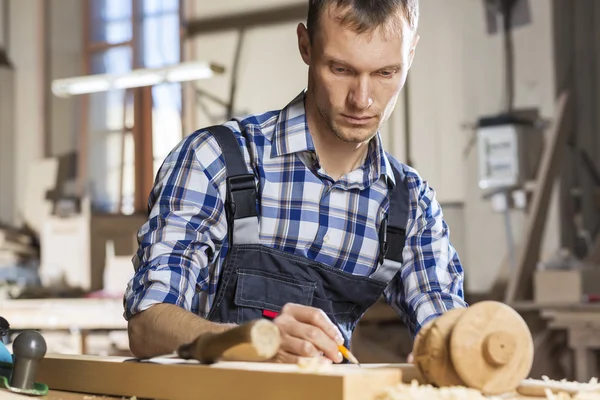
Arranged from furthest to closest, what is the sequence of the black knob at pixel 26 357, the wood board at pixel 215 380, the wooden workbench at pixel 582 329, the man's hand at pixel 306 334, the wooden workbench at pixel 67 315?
the wooden workbench at pixel 67 315 < the wooden workbench at pixel 582 329 < the man's hand at pixel 306 334 < the black knob at pixel 26 357 < the wood board at pixel 215 380

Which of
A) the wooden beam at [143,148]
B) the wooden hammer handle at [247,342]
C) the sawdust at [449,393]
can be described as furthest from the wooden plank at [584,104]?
the wooden hammer handle at [247,342]

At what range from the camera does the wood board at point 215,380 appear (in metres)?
1.03

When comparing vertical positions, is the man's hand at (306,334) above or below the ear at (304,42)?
below

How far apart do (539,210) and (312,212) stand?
4.34 m

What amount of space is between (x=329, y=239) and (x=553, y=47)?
473 cm

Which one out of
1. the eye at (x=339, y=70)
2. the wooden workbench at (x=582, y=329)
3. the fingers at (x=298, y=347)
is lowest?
the wooden workbench at (x=582, y=329)

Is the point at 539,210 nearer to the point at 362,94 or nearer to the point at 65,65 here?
the point at 362,94

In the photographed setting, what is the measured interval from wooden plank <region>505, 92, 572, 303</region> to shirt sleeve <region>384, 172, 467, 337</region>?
400cm

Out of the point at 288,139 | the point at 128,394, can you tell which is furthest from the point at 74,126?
the point at 128,394

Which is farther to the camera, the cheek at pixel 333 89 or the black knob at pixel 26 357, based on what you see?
the cheek at pixel 333 89

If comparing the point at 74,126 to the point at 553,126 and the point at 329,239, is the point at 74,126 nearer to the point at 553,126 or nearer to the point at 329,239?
the point at 553,126

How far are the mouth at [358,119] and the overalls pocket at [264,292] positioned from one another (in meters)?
0.36

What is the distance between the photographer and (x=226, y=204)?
6.08 feet

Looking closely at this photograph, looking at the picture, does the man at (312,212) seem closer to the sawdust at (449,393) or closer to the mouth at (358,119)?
the mouth at (358,119)
